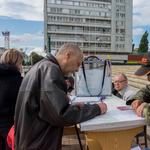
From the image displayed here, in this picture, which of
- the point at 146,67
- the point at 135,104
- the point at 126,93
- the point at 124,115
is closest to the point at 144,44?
the point at 126,93

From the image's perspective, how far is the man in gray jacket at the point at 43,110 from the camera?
106 cm

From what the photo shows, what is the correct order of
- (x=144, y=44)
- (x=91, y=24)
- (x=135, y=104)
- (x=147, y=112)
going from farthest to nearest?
(x=144, y=44)
(x=91, y=24)
(x=135, y=104)
(x=147, y=112)

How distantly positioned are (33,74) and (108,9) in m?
48.9

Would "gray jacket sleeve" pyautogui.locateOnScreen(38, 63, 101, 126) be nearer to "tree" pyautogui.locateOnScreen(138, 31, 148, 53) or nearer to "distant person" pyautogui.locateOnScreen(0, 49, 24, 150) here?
"distant person" pyautogui.locateOnScreen(0, 49, 24, 150)

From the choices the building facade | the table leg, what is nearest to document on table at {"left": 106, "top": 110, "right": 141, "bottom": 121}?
the table leg

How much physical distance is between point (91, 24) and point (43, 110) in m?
45.7

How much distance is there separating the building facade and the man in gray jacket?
4108cm

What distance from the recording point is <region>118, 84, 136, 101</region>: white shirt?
108 inches

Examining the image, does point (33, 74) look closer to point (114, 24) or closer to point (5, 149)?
point (5, 149)

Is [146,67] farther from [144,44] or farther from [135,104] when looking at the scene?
[144,44]

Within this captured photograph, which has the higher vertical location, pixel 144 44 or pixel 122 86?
pixel 144 44

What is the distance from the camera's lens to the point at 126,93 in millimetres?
2840

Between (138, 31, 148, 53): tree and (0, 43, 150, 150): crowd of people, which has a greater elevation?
(138, 31, 148, 53): tree

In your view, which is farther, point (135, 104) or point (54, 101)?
point (135, 104)
